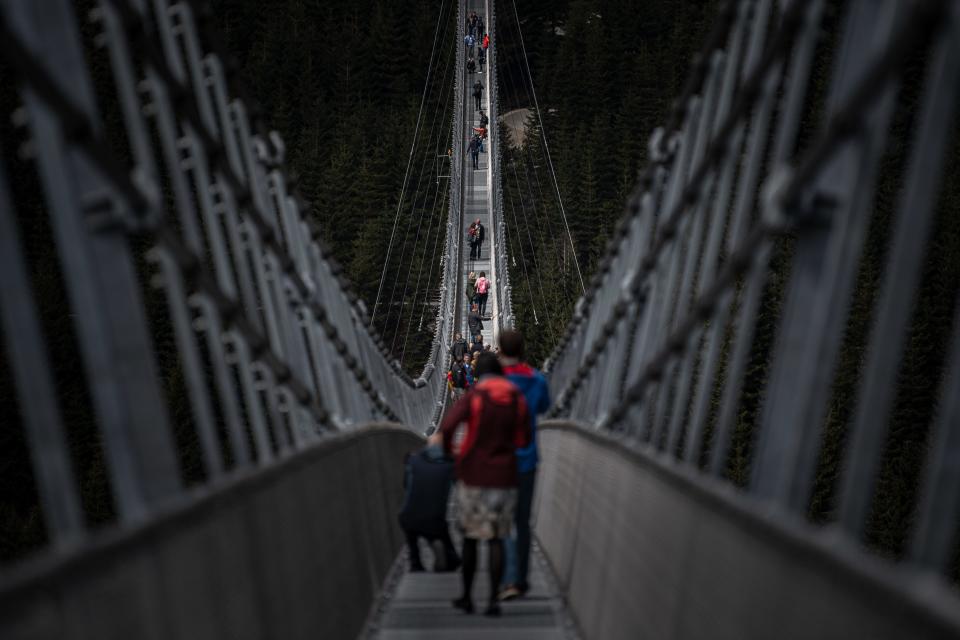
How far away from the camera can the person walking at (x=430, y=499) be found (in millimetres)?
6348

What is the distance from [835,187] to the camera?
2.76 metres

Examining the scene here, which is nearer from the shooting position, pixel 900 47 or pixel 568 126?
pixel 900 47

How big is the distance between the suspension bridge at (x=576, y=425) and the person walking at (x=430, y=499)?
0.21m

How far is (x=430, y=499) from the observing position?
645 cm

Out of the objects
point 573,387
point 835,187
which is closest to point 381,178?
point 573,387

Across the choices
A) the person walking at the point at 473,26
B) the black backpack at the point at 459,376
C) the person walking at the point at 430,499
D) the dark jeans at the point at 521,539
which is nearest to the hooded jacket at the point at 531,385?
the dark jeans at the point at 521,539

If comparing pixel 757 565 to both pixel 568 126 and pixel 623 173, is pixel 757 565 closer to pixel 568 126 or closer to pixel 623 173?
pixel 623 173

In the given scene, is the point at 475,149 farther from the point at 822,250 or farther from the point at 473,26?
the point at 822,250

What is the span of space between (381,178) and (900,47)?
80.1 meters

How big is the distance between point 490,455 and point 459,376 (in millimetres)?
12595

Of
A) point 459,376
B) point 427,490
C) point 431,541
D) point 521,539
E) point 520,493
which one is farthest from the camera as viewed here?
point 459,376

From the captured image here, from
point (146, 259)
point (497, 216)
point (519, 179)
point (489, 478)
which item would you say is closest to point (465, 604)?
point (489, 478)

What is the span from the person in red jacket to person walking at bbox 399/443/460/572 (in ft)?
2.65

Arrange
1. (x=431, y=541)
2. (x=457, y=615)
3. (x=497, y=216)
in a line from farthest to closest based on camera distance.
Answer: (x=497, y=216) < (x=431, y=541) < (x=457, y=615)
